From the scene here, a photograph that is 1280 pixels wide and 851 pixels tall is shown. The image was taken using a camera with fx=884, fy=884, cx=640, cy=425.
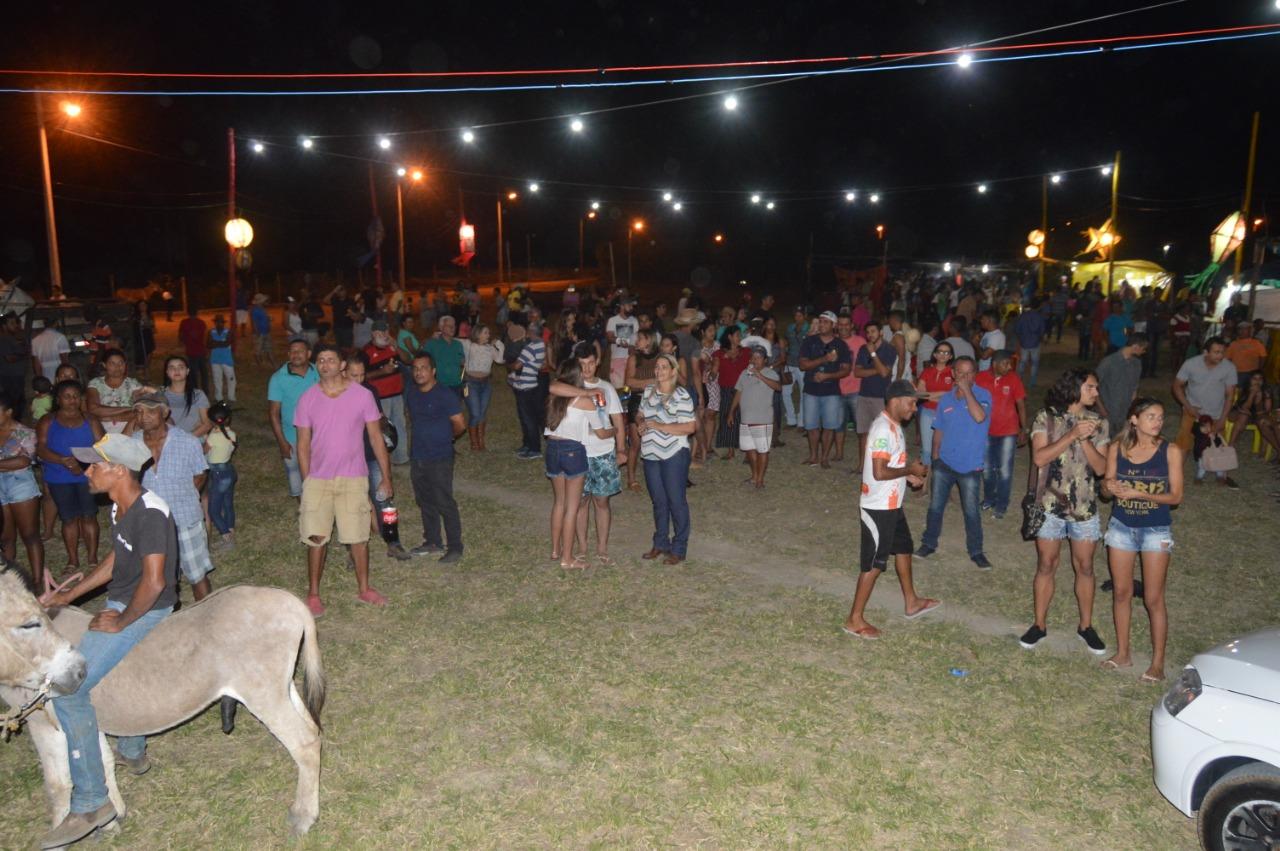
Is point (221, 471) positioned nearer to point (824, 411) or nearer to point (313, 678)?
point (313, 678)

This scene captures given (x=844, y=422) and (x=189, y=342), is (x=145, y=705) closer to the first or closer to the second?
(x=844, y=422)

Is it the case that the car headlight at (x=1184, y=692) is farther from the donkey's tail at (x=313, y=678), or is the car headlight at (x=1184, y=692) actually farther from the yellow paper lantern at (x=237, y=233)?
the yellow paper lantern at (x=237, y=233)

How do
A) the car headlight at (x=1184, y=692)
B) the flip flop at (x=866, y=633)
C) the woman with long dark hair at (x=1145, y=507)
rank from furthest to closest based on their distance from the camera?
the flip flop at (x=866, y=633) < the woman with long dark hair at (x=1145, y=507) < the car headlight at (x=1184, y=692)

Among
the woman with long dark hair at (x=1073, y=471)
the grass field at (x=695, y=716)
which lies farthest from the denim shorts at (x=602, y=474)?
the woman with long dark hair at (x=1073, y=471)

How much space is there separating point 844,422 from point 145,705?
897 cm

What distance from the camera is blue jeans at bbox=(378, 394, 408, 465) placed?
10.6 meters

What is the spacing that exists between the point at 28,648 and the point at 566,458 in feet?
13.9

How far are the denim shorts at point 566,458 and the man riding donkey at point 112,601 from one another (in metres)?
3.52

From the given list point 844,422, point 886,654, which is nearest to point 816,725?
point 886,654

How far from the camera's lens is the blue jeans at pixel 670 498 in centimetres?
768

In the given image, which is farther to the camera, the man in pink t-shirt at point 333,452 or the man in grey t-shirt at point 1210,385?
the man in grey t-shirt at point 1210,385

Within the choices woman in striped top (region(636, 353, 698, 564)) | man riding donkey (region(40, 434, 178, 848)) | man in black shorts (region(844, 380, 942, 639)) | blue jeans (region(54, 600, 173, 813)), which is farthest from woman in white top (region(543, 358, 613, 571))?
blue jeans (region(54, 600, 173, 813))

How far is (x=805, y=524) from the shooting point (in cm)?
928

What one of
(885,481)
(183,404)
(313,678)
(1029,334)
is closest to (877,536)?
(885,481)
